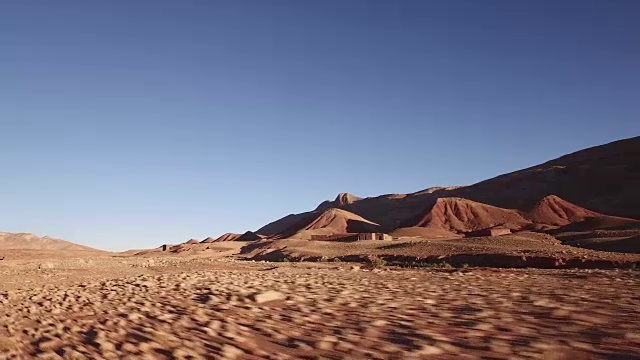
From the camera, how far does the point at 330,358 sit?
187 inches

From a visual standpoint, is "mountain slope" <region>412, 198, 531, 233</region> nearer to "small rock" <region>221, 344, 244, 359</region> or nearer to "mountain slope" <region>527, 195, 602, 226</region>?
"mountain slope" <region>527, 195, 602, 226</region>

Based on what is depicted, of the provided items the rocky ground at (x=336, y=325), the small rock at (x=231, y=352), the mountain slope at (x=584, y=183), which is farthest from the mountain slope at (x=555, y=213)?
the small rock at (x=231, y=352)

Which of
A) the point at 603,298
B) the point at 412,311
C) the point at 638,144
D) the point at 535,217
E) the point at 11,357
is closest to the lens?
the point at 11,357

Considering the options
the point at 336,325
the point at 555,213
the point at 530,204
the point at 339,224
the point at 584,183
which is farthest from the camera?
the point at 584,183

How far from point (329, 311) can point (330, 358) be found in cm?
269

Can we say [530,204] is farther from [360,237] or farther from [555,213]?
[360,237]

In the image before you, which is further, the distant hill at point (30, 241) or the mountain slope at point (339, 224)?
the distant hill at point (30, 241)

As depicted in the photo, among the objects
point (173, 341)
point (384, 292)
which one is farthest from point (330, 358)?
point (384, 292)

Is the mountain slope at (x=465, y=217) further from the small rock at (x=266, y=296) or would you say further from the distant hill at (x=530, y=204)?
the small rock at (x=266, y=296)

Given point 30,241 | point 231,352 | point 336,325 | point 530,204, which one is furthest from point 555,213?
point 30,241

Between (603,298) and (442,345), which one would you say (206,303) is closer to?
(442,345)

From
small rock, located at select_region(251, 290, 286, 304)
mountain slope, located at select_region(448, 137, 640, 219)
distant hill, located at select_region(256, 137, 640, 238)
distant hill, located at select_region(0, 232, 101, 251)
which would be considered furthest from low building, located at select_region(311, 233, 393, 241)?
distant hill, located at select_region(0, 232, 101, 251)

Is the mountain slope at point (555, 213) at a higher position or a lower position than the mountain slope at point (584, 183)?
lower

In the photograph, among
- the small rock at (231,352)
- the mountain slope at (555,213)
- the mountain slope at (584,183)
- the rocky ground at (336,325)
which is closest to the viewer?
the rocky ground at (336,325)
